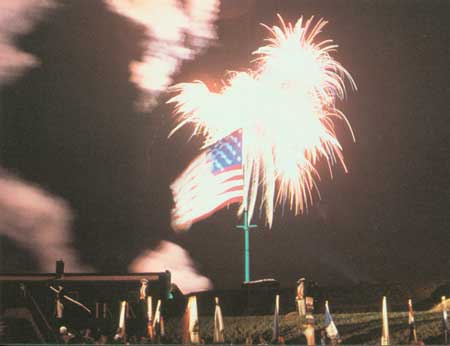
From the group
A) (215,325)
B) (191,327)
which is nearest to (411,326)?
(215,325)

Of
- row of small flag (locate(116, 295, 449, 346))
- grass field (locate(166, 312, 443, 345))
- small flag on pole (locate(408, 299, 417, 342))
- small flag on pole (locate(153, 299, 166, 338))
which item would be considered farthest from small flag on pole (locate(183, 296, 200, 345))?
small flag on pole (locate(408, 299, 417, 342))

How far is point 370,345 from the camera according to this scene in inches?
1126

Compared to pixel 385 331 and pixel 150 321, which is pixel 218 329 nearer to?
pixel 150 321

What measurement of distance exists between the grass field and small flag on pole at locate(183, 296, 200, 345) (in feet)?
2.61

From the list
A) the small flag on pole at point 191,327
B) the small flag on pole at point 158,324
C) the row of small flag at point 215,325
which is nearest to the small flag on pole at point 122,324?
the row of small flag at point 215,325

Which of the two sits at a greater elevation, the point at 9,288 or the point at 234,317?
the point at 9,288

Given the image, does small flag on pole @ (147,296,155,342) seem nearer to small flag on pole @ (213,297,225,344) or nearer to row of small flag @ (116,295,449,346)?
row of small flag @ (116,295,449,346)

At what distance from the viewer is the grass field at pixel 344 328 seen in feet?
95.8

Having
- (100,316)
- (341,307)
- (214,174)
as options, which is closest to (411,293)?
(341,307)

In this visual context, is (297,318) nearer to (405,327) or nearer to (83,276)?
(405,327)

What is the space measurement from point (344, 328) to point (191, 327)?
763 cm

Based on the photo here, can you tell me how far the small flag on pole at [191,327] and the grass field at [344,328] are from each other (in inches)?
31.4

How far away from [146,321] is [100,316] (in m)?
3.73

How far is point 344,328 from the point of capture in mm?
30469
